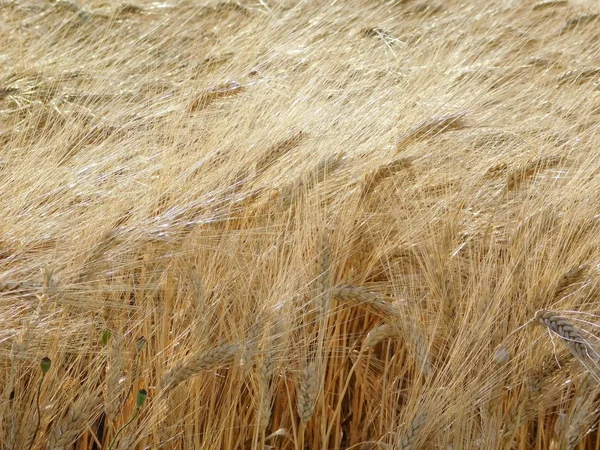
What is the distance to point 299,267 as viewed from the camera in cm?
124

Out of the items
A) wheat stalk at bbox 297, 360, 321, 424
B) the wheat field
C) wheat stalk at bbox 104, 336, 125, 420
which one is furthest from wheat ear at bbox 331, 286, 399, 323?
wheat stalk at bbox 104, 336, 125, 420

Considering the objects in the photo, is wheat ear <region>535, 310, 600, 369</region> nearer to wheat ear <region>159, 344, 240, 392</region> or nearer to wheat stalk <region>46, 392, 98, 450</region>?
wheat ear <region>159, 344, 240, 392</region>

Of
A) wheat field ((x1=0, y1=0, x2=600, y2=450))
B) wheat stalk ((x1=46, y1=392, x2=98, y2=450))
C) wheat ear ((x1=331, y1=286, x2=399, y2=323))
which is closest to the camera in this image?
wheat stalk ((x1=46, y1=392, x2=98, y2=450))

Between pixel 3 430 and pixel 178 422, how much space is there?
0.75 ft

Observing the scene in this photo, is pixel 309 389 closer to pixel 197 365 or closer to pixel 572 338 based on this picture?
pixel 197 365

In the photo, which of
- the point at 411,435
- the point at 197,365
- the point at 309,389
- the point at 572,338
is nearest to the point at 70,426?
the point at 197,365

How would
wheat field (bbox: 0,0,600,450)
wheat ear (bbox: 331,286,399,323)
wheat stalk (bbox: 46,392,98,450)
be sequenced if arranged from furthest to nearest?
wheat ear (bbox: 331,286,399,323)
wheat field (bbox: 0,0,600,450)
wheat stalk (bbox: 46,392,98,450)

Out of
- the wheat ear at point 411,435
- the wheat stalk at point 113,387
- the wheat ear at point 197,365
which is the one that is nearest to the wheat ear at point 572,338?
the wheat ear at point 411,435

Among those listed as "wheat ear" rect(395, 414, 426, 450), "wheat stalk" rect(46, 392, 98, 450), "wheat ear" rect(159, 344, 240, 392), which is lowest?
"wheat ear" rect(395, 414, 426, 450)

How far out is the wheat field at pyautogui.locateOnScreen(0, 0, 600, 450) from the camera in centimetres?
114

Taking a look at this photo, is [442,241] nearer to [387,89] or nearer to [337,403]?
[337,403]

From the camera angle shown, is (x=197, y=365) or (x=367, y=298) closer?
(x=197, y=365)

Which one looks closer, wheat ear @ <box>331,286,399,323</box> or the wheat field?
the wheat field

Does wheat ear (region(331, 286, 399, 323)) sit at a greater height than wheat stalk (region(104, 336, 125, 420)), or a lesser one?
lesser
